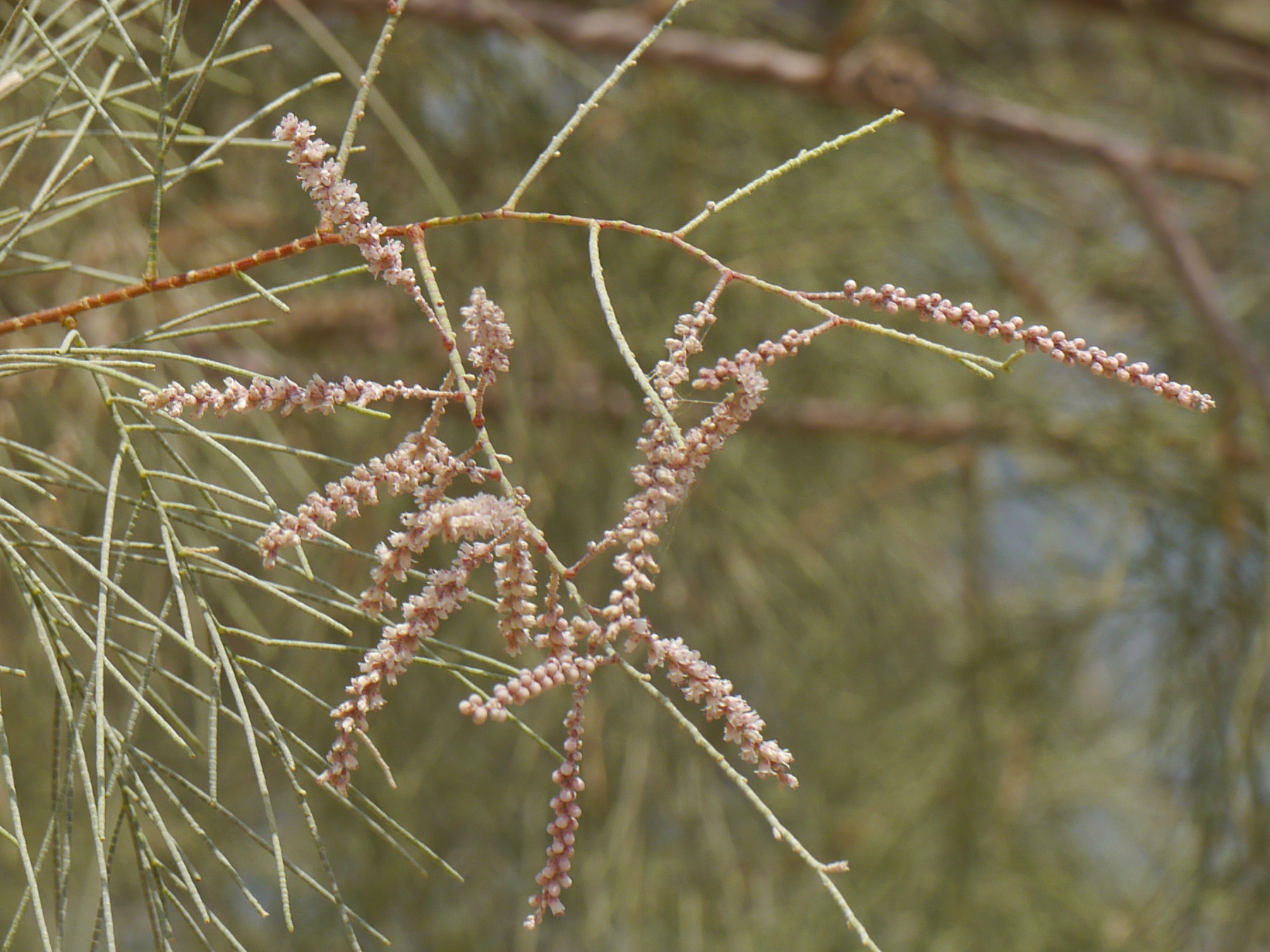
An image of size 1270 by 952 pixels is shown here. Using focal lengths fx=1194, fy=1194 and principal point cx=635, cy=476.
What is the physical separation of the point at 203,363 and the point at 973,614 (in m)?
1.26

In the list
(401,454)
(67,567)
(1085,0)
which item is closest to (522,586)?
(401,454)

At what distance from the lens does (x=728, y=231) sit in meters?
1.22

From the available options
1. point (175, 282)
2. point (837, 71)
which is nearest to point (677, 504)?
point (175, 282)

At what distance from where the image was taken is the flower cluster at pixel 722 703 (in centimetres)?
37

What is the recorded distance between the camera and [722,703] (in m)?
0.38

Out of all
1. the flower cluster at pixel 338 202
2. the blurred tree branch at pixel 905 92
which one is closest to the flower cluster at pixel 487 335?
the flower cluster at pixel 338 202

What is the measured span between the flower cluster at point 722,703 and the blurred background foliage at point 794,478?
1.84 ft

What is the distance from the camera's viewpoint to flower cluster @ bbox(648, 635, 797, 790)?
37 cm

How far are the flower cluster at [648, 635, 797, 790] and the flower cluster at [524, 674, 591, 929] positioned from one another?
3 centimetres

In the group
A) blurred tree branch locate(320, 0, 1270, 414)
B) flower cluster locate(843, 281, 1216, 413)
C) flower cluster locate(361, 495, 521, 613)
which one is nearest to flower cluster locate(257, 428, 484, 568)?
flower cluster locate(361, 495, 521, 613)

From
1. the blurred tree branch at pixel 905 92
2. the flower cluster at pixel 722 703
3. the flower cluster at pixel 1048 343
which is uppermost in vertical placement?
the blurred tree branch at pixel 905 92

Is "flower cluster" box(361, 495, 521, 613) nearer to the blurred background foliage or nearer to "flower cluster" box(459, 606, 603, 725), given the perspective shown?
"flower cluster" box(459, 606, 603, 725)

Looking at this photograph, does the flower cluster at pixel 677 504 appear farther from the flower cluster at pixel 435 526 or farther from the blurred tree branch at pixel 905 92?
the blurred tree branch at pixel 905 92

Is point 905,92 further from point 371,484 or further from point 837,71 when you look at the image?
point 371,484
